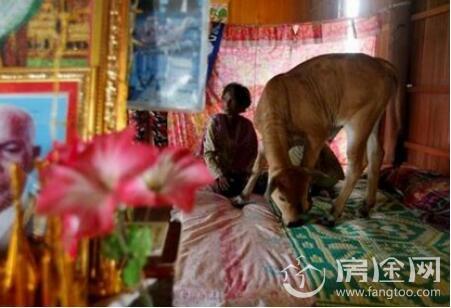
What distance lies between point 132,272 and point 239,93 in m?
0.95

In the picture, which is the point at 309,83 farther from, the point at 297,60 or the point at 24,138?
the point at 24,138

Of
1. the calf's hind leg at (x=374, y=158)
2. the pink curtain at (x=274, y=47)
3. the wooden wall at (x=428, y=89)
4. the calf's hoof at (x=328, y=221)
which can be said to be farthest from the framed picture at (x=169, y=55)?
the calf's hind leg at (x=374, y=158)

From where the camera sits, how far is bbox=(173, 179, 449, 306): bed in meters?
0.92

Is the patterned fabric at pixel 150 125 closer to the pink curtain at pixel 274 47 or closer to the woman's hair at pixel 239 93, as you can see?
the pink curtain at pixel 274 47

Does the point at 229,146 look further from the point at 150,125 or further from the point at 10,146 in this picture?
the point at 10,146

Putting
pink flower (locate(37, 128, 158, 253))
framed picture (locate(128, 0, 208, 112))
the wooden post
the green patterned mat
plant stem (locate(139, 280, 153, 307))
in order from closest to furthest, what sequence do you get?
pink flower (locate(37, 128, 158, 253)), plant stem (locate(139, 280, 153, 307)), framed picture (locate(128, 0, 208, 112)), the green patterned mat, the wooden post

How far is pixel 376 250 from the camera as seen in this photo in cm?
115

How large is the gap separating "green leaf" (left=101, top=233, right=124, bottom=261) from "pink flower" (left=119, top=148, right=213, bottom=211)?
0.08 metres

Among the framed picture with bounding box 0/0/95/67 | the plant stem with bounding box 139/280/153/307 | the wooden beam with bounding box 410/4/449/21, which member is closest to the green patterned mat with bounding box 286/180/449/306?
the plant stem with bounding box 139/280/153/307

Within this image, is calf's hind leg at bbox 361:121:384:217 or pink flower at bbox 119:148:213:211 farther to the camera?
calf's hind leg at bbox 361:121:384:217

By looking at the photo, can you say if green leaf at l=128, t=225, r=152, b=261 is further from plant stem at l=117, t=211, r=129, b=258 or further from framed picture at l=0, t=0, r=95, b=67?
framed picture at l=0, t=0, r=95, b=67

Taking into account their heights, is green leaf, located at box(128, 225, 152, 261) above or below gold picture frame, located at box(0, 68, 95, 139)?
below

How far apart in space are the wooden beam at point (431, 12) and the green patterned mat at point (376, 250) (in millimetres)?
586

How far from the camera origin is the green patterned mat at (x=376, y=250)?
91 cm
